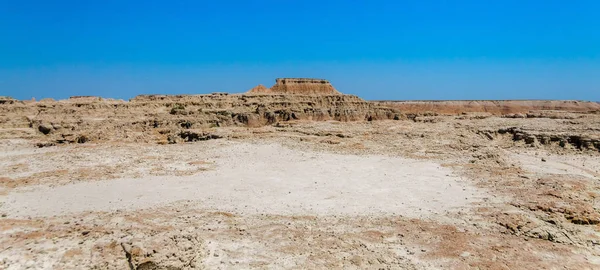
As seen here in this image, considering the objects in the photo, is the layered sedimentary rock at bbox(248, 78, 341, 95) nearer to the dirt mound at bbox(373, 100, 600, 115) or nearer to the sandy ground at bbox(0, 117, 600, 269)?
the dirt mound at bbox(373, 100, 600, 115)

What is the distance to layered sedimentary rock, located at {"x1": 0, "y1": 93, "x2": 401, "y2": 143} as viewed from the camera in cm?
2656

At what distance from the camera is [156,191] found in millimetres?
13188

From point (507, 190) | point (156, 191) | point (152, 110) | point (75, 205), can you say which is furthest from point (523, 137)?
point (152, 110)

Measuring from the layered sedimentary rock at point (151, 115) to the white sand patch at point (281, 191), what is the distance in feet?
37.7

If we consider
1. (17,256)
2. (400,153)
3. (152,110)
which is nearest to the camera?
(17,256)

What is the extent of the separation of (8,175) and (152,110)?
18.3 meters

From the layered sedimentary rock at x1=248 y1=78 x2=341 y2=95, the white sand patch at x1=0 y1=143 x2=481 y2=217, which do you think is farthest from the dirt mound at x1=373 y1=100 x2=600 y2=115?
the white sand patch at x1=0 y1=143 x2=481 y2=217

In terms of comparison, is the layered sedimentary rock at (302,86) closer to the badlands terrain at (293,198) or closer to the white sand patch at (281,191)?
the badlands terrain at (293,198)

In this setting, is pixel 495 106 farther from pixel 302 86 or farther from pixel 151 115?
pixel 151 115

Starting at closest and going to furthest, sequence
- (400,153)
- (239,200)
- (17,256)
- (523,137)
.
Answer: (17,256) < (239,200) < (400,153) < (523,137)

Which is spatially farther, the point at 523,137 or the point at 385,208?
the point at 523,137

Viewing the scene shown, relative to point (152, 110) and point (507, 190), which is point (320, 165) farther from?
point (152, 110)

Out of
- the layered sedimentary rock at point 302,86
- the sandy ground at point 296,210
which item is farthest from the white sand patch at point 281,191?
the layered sedimentary rock at point 302,86

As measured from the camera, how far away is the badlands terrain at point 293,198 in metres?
7.89
